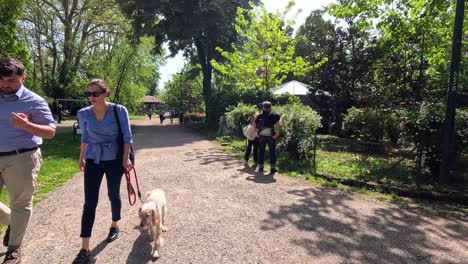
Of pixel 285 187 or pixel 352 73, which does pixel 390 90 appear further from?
pixel 285 187

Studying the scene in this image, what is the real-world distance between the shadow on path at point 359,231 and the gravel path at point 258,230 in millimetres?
12

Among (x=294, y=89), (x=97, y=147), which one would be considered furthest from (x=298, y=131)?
(x=294, y=89)

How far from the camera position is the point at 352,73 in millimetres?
18750

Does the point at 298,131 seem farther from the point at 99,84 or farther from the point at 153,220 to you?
the point at 99,84

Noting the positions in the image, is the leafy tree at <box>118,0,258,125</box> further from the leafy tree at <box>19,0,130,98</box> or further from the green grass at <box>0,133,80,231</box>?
the green grass at <box>0,133,80,231</box>

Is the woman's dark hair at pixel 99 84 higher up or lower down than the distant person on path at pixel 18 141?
higher up

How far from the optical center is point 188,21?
23812 millimetres

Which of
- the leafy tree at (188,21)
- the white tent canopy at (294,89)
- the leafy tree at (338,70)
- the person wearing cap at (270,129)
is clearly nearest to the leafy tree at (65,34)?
the leafy tree at (188,21)

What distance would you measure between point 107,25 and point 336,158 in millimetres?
32747

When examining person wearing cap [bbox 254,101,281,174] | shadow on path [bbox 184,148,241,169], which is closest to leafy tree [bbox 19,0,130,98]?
shadow on path [bbox 184,148,241,169]

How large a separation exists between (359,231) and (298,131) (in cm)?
519

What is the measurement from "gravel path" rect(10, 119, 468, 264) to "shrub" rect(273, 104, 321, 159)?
256 centimetres

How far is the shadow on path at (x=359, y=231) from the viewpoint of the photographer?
3.98m

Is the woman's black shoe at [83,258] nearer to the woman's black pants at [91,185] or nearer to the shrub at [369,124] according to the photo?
the woman's black pants at [91,185]
